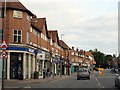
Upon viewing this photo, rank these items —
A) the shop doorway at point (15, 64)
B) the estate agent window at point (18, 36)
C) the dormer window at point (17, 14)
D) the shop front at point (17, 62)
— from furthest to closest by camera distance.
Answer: the dormer window at point (17, 14) < the shop doorway at point (15, 64) < the estate agent window at point (18, 36) < the shop front at point (17, 62)

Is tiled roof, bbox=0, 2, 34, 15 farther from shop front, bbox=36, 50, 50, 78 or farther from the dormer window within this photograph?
shop front, bbox=36, 50, 50, 78

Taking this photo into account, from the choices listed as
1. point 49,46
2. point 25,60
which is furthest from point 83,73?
→ point 49,46

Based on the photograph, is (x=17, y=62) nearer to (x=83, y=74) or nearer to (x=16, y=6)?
(x=16, y=6)

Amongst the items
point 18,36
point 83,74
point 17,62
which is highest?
point 18,36

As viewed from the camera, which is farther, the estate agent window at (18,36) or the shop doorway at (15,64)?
the shop doorway at (15,64)

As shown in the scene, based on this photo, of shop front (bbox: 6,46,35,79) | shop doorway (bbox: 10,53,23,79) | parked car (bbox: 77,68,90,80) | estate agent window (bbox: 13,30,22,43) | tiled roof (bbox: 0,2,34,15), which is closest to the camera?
shop front (bbox: 6,46,35,79)

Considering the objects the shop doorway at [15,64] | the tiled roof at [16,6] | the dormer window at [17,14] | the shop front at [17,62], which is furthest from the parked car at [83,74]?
the dormer window at [17,14]

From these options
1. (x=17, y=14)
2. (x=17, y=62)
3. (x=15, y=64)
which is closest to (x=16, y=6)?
(x=17, y=14)

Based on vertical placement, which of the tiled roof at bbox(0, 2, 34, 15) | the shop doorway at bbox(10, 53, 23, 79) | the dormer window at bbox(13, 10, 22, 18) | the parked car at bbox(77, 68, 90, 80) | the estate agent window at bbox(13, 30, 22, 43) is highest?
the tiled roof at bbox(0, 2, 34, 15)

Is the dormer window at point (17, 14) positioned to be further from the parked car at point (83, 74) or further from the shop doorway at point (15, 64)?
the parked car at point (83, 74)

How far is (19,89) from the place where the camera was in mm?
24031

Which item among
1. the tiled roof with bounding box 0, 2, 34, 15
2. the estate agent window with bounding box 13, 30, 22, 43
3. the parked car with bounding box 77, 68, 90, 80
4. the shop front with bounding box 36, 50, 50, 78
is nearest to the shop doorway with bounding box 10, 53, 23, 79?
the estate agent window with bounding box 13, 30, 22, 43

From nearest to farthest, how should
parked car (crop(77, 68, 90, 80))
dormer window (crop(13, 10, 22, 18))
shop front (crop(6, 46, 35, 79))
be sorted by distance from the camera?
shop front (crop(6, 46, 35, 79)), dormer window (crop(13, 10, 22, 18)), parked car (crop(77, 68, 90, 80))

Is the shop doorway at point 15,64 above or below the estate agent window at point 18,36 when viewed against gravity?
below
